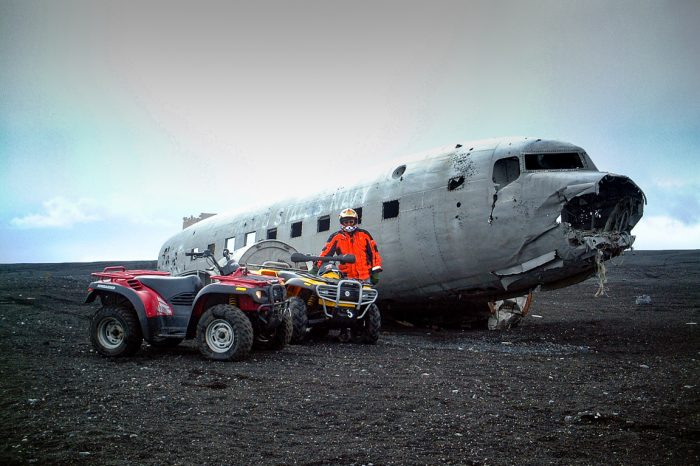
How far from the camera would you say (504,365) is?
26.4ft

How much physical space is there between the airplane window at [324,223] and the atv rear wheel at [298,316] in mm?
4924

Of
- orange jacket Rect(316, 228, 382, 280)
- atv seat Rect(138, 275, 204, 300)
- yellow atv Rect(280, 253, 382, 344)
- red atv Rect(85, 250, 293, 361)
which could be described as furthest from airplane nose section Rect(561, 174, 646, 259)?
atv seat Rect(138, 275, 204, 300)

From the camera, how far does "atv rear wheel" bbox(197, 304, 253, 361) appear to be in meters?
7.71

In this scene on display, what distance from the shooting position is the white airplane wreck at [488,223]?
403 inches

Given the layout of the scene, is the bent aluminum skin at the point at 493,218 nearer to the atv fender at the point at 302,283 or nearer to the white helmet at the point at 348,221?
the white helmet at the point at 348,221

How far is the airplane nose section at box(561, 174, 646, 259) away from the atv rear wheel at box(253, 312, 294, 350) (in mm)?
5448

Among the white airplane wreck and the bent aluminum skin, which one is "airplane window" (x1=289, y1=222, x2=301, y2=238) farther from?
the bent aluminum skin

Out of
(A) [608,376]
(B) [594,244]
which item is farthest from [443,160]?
(A) [608,376]

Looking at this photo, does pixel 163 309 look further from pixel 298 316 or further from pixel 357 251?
pixel 357 251

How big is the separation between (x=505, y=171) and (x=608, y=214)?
2.16 meters

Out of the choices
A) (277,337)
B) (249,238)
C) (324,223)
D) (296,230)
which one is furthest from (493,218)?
(249,238)

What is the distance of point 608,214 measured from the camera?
34.3 ft

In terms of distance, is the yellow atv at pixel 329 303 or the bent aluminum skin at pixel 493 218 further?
the bent aluminum skin at pixel 493 218

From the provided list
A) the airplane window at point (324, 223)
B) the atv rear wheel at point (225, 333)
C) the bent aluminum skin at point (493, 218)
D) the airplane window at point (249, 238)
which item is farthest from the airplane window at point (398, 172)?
the atv rear wheel at point (225, 333)
